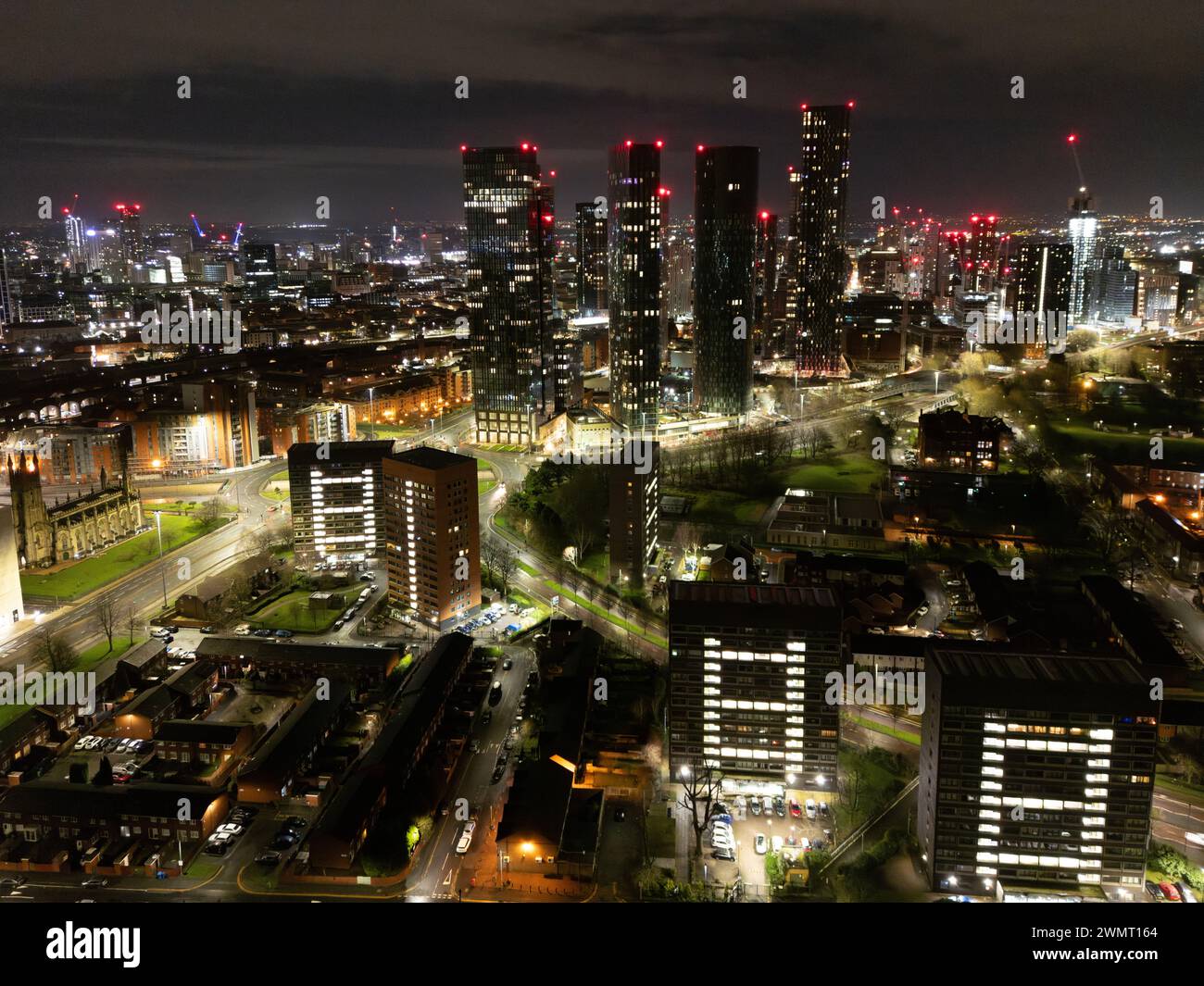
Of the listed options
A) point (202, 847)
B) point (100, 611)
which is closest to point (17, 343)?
point (100, 611)

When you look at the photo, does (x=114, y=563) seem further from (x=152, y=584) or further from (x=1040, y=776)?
(x=1040, y=776)

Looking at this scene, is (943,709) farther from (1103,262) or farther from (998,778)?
(1103,262)

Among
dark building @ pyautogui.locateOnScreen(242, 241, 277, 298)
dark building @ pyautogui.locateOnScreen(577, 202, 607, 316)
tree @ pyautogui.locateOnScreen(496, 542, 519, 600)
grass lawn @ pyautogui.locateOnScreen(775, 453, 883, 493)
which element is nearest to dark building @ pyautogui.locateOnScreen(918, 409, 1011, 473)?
grass lawn @ pyautogui.locateOnScreen(775, 453, 883, 493)

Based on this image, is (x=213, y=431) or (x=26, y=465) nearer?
(x=26, y=465)

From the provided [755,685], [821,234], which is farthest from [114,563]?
[821,234]

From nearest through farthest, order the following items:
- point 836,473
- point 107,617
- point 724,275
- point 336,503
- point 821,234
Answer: point 107,617, point 336,503, point 836,473, point 724,275, point 821,234

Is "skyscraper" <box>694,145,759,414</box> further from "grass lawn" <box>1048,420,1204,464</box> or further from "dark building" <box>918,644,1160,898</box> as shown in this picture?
"dark building" <box>918,644,1160,898</box>

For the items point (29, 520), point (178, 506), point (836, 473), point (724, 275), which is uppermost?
point (724, 275)
